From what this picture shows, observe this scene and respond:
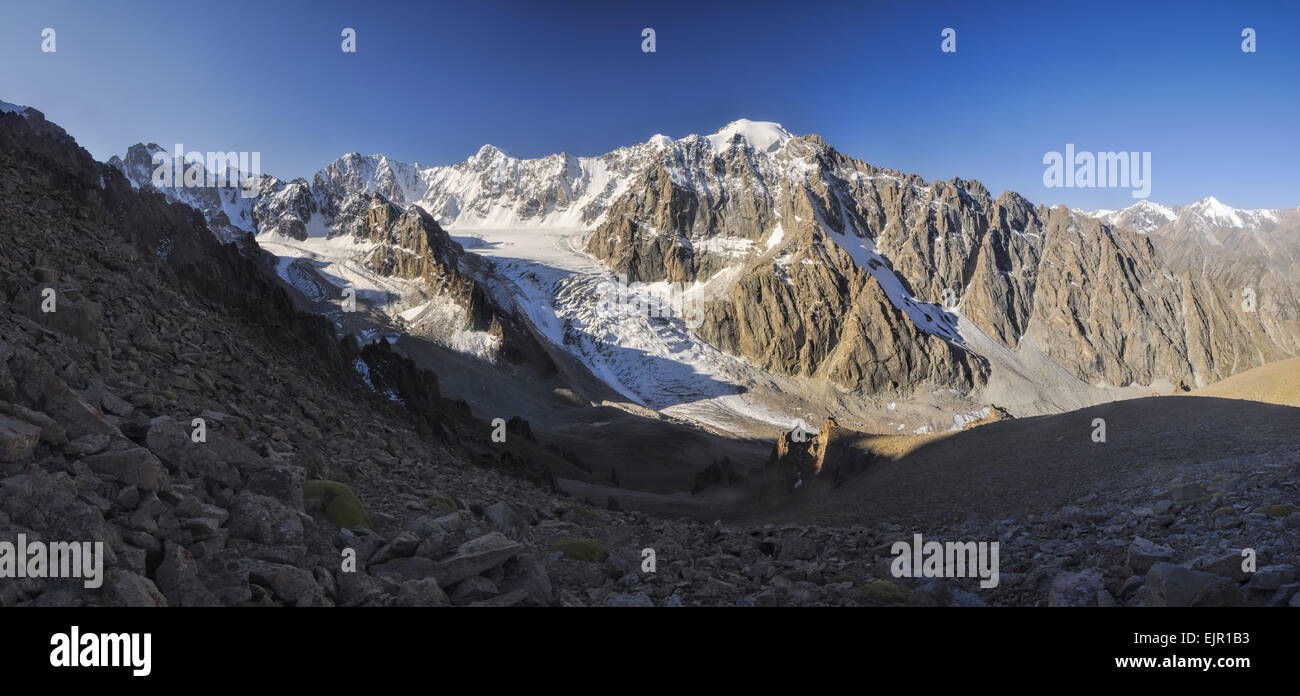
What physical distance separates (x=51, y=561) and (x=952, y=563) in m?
11.3

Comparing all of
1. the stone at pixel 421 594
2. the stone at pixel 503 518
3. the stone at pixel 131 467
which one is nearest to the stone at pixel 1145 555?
the stone at pixel 421 594

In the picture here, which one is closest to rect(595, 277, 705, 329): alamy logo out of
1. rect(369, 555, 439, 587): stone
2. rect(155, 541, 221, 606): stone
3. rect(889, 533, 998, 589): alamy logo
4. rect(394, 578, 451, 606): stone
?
rect(889, 533, 998, 589): alamy logo

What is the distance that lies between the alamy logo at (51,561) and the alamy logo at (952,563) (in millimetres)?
10212

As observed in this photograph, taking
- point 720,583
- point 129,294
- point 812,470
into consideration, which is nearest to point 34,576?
point 720,583

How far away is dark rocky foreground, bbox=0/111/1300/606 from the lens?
669 centimetres

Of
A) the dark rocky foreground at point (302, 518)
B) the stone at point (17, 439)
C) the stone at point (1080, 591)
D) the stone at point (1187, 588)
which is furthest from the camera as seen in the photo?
the stone at point (1080, 591)

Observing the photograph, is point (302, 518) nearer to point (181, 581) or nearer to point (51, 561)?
point (181, 581)

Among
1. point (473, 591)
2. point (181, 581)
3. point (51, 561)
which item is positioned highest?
point (51, 561)

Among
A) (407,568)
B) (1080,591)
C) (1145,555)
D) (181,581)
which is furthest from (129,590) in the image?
(1145,555)
